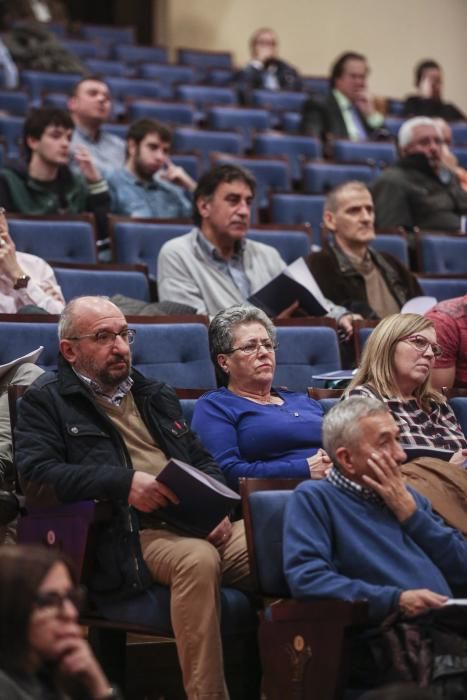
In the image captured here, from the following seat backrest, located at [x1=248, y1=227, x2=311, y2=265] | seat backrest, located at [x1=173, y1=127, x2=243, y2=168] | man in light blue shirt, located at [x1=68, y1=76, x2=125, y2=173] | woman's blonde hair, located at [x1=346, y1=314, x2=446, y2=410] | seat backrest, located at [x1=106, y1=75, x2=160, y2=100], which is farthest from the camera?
seat backrest, located at [x1=106, y1=75, x2=160, y2=100]

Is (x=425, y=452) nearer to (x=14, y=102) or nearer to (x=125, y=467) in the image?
(x=125, y=467)

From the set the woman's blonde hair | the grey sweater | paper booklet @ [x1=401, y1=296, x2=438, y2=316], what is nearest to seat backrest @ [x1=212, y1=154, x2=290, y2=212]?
the grey sweater

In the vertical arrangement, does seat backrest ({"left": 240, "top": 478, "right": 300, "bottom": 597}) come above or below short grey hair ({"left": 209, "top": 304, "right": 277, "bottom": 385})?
below

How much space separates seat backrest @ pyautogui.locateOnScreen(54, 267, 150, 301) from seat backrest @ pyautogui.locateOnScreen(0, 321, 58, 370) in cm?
50

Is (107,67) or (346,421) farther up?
(107,67)

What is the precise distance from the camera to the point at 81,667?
1.33 meters

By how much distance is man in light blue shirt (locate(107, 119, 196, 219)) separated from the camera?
4.09 meters

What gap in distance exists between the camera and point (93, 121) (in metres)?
4.62

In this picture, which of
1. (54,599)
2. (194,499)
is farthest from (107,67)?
(54,599)

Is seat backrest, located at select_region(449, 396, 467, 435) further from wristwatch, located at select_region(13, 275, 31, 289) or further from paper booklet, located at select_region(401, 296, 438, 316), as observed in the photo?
wristwatch, located at select_region(13, 275, 31, 289)

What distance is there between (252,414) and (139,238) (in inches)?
54.7

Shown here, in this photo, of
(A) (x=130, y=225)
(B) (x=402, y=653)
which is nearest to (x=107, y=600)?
(B) (x=402, y=653)

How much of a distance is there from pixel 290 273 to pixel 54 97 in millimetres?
2670

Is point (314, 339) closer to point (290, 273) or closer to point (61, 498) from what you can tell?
point (290, 273)
